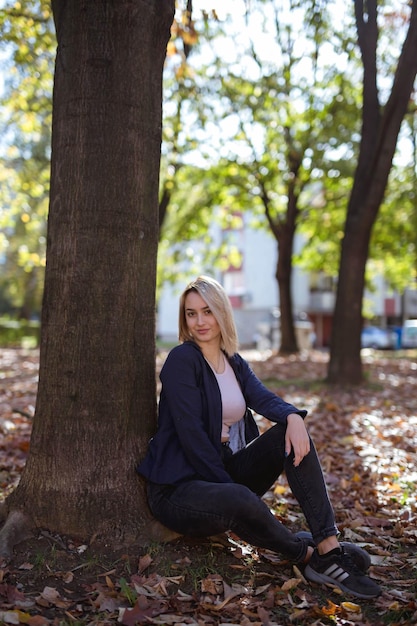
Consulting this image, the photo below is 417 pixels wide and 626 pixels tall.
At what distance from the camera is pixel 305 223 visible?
80.0 ft

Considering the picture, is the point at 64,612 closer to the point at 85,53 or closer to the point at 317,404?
the point at 85,53

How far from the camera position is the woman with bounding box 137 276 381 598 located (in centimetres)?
351

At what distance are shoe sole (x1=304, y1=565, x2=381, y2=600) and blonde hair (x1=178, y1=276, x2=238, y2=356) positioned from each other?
1.35 meters

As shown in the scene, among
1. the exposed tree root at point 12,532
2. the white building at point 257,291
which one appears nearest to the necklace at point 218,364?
the exposed tree root at point 12,532

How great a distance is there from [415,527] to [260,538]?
1611 millimetres

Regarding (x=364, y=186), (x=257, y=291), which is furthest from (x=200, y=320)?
(x=257, y=291)

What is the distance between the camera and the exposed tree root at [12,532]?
3.46m

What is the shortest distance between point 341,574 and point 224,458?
Result: 3.10 feet

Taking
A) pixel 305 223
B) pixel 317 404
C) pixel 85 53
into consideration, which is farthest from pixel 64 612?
pixel 305 223

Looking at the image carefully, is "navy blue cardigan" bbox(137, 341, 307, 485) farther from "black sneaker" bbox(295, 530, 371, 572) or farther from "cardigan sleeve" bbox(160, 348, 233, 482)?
"black sneaker" bbox(295, 530, 371, 572)

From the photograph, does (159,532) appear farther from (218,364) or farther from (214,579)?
(218,364)

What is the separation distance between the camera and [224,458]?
4027mm

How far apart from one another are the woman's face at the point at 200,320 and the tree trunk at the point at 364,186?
7.71m

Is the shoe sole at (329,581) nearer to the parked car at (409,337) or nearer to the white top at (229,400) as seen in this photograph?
the white top at (229,400)
